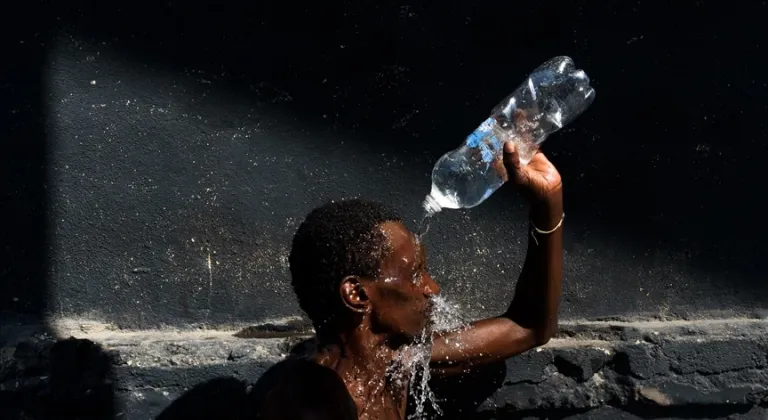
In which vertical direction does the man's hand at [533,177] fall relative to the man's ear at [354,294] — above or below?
above

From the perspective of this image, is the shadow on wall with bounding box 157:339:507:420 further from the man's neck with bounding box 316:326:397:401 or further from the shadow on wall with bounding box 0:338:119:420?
the man's neck with bounding box 316:326:397:401

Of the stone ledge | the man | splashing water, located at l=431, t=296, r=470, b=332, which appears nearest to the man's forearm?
the man

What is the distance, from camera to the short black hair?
8.18ft

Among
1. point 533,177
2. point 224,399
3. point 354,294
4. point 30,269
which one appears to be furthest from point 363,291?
point 30,269

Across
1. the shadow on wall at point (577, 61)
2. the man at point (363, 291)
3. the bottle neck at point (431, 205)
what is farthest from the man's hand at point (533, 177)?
the shadow on wall at point (577, 61)

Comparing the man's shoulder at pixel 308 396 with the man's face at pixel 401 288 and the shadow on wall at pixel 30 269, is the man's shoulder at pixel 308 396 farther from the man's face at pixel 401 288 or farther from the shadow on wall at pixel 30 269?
the shadow on wall at pixel 30 269

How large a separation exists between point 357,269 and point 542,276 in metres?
0.64

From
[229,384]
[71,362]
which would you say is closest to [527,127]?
[229,384]

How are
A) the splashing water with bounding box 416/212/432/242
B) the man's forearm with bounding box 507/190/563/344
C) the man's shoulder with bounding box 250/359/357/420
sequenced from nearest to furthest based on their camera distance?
the man's shoulder with bounding box 250/359/357/420 < the man's forearm with bounding box 507/190/563/344 < the splashing water with bounding box 416/212/432/242

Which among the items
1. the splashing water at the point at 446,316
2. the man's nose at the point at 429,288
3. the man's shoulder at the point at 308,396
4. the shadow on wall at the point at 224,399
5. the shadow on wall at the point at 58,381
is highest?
the man's nose at the point at 429,288

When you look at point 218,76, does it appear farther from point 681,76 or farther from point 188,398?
point 681,76

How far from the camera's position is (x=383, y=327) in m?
2.63

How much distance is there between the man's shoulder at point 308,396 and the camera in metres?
2.45

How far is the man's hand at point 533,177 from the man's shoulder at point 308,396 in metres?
0.71
